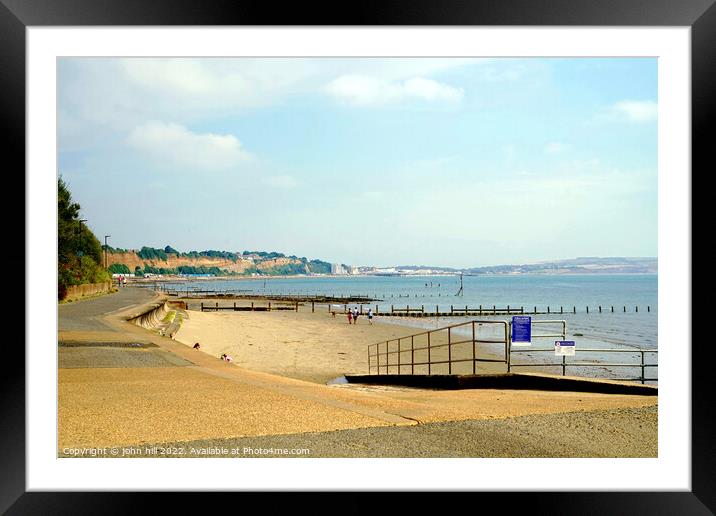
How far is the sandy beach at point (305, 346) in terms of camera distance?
1803 centimetres

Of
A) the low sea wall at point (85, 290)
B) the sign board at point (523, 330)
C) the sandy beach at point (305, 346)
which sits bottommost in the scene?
the sandy beach at point (305, 346)

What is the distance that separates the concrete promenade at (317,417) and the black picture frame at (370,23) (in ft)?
1.77

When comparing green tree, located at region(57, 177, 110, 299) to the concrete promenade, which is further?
green tree, located at region(57, 177, 110, 299)

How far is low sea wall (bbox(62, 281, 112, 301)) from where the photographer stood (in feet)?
87.1

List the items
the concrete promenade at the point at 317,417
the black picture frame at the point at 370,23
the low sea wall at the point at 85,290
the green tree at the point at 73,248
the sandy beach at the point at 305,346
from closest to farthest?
the black picture frame at the point at 370,23, the concrete promenade at the point at 317,417, the sandy beach at the point at 305,346, the green tree at the point at 73,248, the low sea wall at the point at 85,290

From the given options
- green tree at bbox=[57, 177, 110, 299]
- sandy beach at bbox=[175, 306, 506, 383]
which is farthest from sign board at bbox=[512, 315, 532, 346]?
green tree at bbox=[57, 177, 110, 299]

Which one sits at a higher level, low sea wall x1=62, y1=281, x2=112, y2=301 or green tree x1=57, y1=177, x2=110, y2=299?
green tree x1=57, y1=177, x2=110, y2=299

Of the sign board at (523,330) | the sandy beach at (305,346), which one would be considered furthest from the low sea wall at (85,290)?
the sign board at (523,330)

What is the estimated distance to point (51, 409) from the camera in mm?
4508

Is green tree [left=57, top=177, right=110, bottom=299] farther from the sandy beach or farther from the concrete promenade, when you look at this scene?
the concrete promenade

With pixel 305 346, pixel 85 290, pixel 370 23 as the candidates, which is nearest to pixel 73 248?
pixel 85 290

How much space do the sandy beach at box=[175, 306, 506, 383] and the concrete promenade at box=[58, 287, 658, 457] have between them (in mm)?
7285

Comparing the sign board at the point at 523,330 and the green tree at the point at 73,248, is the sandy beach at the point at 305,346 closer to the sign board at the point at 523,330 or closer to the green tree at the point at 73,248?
the green tree at the point at 73,248

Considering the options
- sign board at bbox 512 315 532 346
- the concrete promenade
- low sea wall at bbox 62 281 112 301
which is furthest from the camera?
low sea wall at bbox 62 281 112 301
